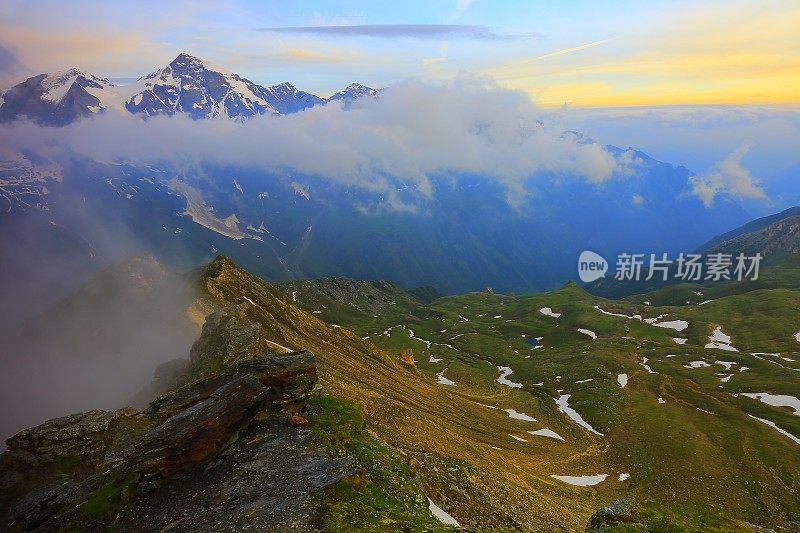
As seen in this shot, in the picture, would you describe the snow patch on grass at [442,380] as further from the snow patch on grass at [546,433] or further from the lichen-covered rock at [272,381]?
the lichen-covered rock at [272,381]

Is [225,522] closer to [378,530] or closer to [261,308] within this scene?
[378,530]

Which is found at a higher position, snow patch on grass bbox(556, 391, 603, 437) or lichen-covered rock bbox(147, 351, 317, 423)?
lichen-covered rock bbox(147, 351, 317, 423)

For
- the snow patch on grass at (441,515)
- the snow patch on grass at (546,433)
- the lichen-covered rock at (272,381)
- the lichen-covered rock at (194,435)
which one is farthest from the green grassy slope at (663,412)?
the lichen-covered rock at (194,435)

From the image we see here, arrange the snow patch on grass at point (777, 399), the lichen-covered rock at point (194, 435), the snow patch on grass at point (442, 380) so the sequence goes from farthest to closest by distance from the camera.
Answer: the snow patch on grass at point (442, 380) → the snow patch on grass at point (777, 399) → the lichen-covered rock at point (194, 435)

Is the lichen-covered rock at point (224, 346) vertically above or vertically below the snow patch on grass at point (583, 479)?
above

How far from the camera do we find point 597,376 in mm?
139000

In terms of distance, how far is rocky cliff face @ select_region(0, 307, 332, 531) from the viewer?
25.8 metres

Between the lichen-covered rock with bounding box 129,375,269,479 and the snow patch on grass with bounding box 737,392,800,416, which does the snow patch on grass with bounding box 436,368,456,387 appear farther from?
the lichen-covered rock with bounding box 129,375,269,479

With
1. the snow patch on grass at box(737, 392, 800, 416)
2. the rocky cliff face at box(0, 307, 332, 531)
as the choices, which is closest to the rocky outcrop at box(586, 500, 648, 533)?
the rocky cliff face at box(0, 307, 332, 531)

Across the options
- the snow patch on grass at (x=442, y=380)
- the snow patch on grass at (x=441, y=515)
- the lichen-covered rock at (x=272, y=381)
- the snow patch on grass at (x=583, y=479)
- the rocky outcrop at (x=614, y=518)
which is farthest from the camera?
the snow patch on grass at (x=442, y=380)

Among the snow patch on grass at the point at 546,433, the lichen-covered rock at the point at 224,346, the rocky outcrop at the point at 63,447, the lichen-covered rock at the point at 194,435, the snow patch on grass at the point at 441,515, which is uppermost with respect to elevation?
the lichen-covered rock at the point at 194,435

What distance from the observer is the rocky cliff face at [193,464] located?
1014 inches

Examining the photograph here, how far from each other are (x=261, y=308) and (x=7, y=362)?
72218 millimetres

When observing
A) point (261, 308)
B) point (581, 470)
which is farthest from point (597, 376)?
point (261, 308)
